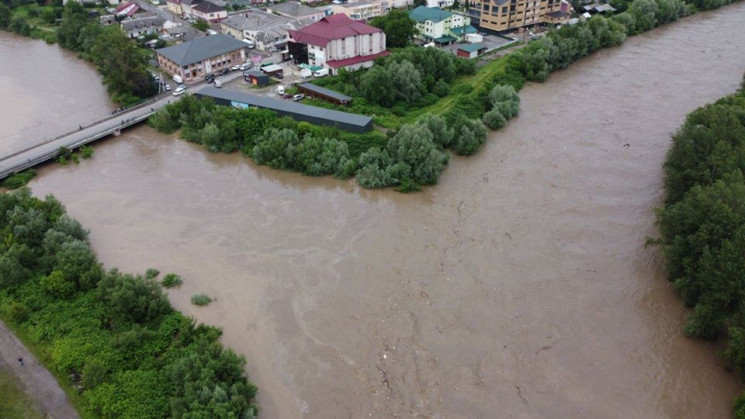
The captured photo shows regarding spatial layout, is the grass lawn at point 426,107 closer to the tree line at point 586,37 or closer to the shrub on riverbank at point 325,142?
the tree line at point 586,37

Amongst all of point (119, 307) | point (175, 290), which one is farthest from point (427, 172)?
point (119, 307)

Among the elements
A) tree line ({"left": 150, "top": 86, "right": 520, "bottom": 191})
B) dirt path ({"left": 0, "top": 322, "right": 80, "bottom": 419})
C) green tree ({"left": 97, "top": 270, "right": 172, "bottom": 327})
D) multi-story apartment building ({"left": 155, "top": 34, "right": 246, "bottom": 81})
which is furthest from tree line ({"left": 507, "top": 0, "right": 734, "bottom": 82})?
dirt path ({"left": 0, "top": 322, "right": 80, "bottom": 419})

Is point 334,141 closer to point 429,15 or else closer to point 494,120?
point 494,120

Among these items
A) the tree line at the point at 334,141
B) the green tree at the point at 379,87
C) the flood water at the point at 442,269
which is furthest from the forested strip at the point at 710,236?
the green tree at the point at 379,87

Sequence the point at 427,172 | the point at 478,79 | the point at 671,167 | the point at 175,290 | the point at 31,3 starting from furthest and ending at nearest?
the point at 31,3, the point at 478,79, the point at 427,172, the point at 671,167, the point at 175,290

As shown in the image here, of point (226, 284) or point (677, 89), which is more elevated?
point (677, 89)

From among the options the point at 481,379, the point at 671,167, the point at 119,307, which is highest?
the point at 671,167

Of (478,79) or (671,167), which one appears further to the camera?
(478,79)

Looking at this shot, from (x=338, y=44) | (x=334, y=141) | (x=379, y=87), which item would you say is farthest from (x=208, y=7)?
(x=334, y=141)

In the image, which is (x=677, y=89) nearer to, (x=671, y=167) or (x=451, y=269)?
(x=671, y=167)
